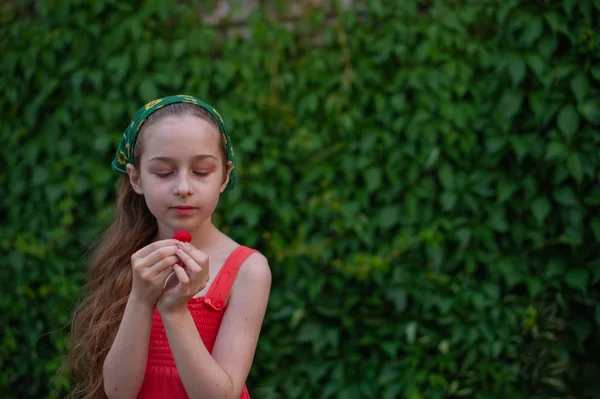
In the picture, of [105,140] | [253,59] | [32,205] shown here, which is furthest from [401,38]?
[32,205]

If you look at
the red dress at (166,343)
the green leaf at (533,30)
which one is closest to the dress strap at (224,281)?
the red dress at (166,343)

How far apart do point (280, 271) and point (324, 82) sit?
107cm

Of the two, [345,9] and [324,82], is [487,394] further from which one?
[345,9]

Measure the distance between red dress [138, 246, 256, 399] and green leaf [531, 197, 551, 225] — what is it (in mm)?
2091

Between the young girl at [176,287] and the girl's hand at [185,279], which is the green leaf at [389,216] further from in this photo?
the girl's hand at [185,279]

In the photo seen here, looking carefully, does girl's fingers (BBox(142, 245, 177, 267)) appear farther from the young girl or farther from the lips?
the lips

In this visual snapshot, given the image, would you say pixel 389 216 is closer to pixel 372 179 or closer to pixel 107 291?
pixel 372 179

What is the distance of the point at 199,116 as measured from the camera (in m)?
1.70

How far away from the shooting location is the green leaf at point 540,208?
3.33m

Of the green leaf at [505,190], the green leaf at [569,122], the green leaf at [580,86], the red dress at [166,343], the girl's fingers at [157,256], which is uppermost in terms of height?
the green leaf at [580,86]

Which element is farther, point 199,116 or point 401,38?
point 401,38

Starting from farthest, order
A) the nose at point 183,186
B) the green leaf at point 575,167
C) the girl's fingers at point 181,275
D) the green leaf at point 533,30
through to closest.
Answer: the green leaf at point 533,30 → the green leaf at point 575,167 → the nose at point 183,186 → the girl's fingers at point 181,275

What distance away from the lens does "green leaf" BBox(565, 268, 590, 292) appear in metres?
3.27

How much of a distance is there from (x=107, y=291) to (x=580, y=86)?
99.8 inches
